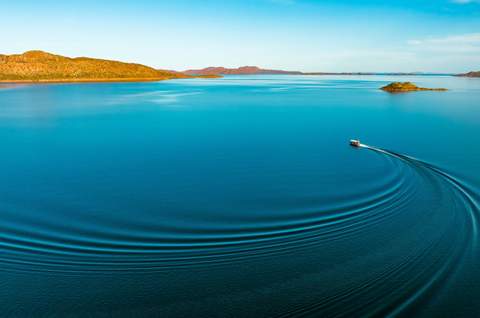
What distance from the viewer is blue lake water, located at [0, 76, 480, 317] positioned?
48.0ft

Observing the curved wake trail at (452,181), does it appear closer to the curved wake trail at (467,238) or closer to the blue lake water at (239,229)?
the curved wake trail at (467,238)

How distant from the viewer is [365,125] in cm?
6091

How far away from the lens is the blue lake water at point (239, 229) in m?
14.6

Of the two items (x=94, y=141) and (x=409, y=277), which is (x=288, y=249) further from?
(x=94, y=141)

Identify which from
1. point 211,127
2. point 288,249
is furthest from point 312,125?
point 288,249

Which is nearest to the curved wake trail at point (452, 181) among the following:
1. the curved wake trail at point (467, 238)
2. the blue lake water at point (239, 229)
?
the curved wake trail at point (467, 238)

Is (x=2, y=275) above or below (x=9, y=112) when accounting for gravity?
below

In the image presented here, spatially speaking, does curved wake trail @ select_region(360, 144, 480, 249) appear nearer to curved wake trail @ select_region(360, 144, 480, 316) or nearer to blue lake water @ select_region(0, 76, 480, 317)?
curved wake trail @ select_region(360, 144, 480, 316)

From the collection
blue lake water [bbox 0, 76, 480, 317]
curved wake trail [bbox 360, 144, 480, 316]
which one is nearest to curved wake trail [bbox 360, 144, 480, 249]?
curved wake trail [bbox 360, 144, 480, 316]

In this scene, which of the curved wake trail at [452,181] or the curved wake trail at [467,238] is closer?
the curved wake trail at [467,238]

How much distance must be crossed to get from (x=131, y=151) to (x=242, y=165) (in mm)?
15306

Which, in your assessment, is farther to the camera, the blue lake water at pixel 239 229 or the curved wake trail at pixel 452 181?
the curved wake trail at pixel 452 181

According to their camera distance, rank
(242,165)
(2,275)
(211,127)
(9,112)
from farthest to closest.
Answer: (9,112) < (211,127) < (242,165) < (2,275)

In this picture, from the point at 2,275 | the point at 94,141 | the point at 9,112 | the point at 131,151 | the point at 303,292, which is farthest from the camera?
the point at 9,112
